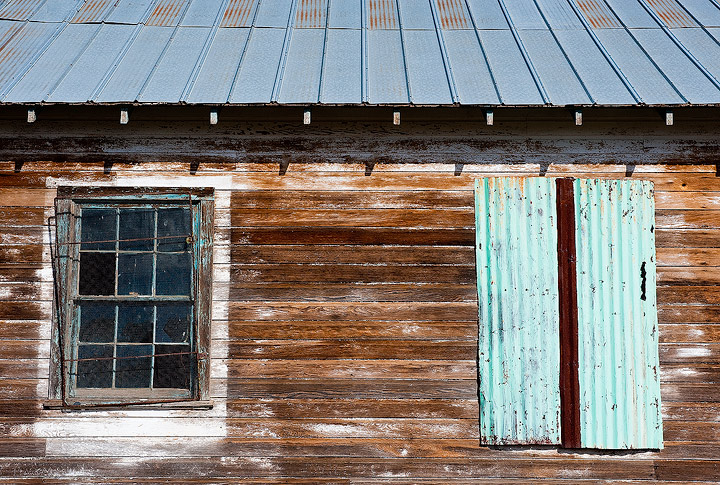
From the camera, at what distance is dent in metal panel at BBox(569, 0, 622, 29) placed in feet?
15.4

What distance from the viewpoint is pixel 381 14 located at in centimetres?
495

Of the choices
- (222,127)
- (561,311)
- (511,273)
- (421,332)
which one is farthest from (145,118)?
(561,311)

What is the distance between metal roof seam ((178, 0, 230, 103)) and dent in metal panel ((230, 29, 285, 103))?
1.05 feet

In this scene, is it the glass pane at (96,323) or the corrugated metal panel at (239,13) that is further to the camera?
the corrugated metal panel at (239,13)

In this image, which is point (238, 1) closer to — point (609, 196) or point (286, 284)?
point (286, 284)

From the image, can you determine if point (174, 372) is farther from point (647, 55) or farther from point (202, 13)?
point (647, 55)

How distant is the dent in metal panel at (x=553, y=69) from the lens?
12.3 feet

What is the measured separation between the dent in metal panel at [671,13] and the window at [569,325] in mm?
2095

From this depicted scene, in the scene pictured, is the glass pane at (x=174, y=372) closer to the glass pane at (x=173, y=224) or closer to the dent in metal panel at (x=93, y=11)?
the glass pane at (x=173, y=224)

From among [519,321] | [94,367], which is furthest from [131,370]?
[519,321]

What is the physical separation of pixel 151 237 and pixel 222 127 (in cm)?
102

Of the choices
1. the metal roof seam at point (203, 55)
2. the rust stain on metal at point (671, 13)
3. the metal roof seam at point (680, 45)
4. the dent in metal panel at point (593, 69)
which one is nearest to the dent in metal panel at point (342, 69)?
the metal roof seam at point (203, 55)

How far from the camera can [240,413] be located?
12.7 feet

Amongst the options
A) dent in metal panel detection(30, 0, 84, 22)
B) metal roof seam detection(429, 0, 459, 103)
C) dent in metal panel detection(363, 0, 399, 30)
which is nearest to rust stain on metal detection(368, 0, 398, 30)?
dent in metal panel detection(363, 0, 399, 30)
